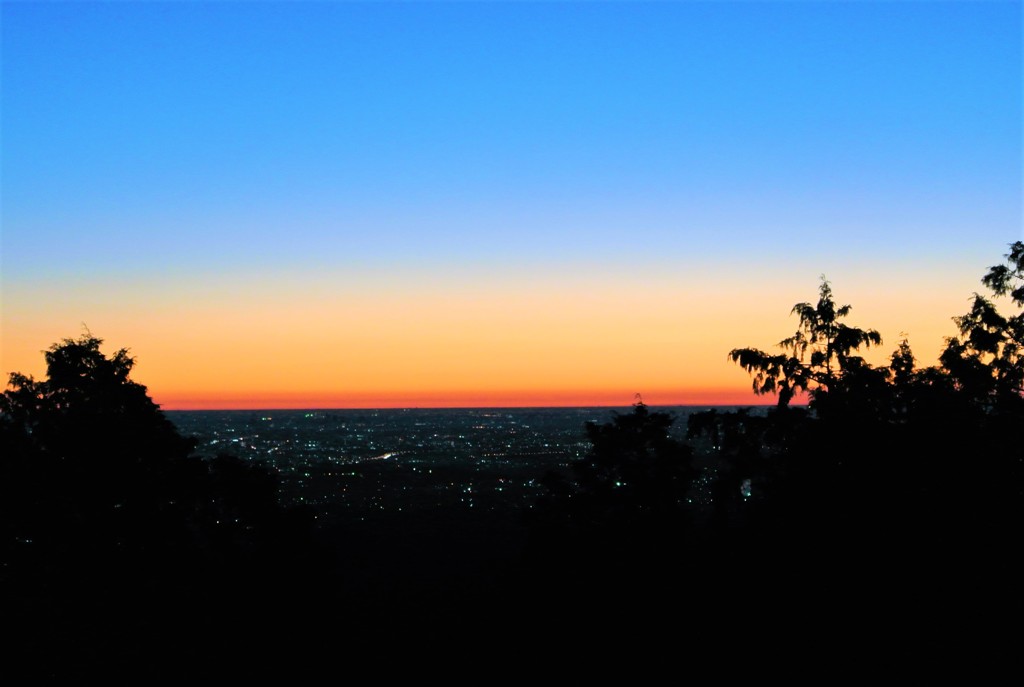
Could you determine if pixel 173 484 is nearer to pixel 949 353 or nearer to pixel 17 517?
pixel 17 517

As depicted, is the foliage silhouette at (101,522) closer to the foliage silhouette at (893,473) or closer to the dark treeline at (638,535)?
the dark treeline at (638,535)

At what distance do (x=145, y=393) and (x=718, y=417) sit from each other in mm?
19054

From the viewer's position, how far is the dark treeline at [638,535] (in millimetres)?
27203

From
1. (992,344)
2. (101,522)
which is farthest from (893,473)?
(101,522)

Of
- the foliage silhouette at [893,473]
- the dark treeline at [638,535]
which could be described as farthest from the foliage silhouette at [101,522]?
the foliage silhouette at [893,473]

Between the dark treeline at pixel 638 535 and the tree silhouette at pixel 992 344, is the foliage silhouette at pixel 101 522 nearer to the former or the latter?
the dark treeline at pixel 638 535

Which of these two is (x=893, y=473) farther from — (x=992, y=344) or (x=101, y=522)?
(x=101, y=522)

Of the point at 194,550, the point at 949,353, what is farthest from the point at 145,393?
the point at 949,353

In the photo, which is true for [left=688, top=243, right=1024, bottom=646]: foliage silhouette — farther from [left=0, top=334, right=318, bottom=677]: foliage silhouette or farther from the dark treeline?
[left=0, top=334, right=318, bottom=677]: foliage silhouette

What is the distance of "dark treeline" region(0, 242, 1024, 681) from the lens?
2720 cm

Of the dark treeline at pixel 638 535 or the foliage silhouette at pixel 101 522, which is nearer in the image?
the dark treeline at pixel 638 535

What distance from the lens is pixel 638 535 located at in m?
33.8

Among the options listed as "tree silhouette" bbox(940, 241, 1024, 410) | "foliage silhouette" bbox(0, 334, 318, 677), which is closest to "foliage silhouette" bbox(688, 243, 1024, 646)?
"tree silhouette" bbox(940, 241, 1024, 410)

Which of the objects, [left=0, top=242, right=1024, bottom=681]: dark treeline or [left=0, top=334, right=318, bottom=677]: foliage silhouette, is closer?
[left=0, top=242, right=1024, bottom=681]: dark treeline
